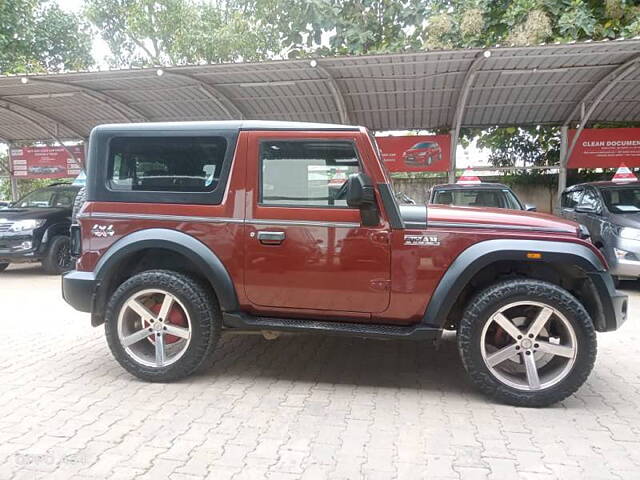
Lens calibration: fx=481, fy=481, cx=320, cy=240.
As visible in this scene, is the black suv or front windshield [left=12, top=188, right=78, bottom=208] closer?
the black suv

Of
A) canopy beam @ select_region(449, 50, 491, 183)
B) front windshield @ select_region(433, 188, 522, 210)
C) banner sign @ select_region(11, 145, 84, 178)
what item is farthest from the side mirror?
banner sign @ select_region(11, 145, 84, 178)

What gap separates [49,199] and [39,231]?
1.24 m

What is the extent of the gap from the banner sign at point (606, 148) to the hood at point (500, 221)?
28.9 feet

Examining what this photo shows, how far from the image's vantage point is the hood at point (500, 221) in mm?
3354

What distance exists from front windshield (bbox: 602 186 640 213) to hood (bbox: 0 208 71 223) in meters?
9.55

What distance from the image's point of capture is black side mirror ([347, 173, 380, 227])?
10.7 ft

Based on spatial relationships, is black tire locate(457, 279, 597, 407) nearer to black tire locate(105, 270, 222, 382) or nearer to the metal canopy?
black tire locate(105, 270, 222, 382)

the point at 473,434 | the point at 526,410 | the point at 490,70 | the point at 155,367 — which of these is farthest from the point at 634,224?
the point at 155,367

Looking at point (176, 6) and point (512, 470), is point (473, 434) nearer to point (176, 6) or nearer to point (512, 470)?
point (512, 470)

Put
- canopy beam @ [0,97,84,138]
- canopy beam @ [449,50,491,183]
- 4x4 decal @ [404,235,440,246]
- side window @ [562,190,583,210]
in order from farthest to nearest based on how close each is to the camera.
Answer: canopy beam @ [0,97,84,138] < side window @ [562,190,583,210] < canopy beam @ [449,50,491,183] < 4x4 decal @ [404,235,440,246]

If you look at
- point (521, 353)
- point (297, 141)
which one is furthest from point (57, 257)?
point (521, 353)

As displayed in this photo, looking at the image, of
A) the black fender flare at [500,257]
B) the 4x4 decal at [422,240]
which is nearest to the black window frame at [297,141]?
the 4x4 decal at [422,240]

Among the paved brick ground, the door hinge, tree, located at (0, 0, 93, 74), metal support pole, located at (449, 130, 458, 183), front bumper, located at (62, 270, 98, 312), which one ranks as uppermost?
tree, located at (0, 0, 93, 74)

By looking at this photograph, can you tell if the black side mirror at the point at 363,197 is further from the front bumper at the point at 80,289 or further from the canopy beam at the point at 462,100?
the canopy beam at the point at 462,100
